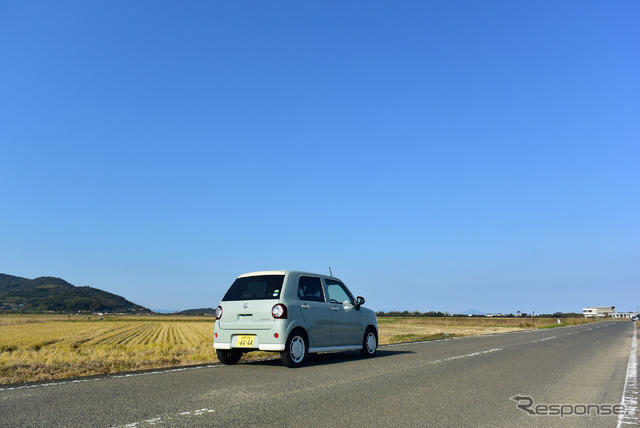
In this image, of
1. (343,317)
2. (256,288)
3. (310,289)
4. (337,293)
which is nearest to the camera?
(256,288)

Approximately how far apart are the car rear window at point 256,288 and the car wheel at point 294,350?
880 mm

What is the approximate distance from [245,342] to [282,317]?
3.04 ft

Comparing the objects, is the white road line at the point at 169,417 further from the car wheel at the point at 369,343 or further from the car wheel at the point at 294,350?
the car wheel at the point at 369,343

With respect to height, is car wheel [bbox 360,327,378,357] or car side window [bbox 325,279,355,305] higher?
car side window [bbox 325,279,355,305]

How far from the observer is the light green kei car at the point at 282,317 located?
9.17m

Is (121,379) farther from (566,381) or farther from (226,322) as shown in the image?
(566,381)

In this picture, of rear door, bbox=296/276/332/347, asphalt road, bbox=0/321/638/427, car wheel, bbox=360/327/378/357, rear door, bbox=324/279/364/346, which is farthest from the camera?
car wheel, bbox=360/327/378/357

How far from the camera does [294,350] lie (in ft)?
30.7

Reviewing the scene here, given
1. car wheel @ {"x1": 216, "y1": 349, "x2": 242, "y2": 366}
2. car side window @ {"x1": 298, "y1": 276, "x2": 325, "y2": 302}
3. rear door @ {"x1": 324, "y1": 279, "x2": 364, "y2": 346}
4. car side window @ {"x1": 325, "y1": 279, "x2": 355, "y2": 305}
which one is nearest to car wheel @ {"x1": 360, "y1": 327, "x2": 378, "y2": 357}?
rear door @ {"x1": 324, "y1": 279, "x2": 364, "y2": 346}

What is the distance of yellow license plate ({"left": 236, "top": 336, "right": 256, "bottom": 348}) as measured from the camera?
9.28 metres

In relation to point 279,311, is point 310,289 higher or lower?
higher

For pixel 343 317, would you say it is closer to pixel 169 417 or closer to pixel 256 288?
pixel 256 288

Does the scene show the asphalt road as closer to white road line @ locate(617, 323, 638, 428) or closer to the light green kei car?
white road line @ locate(617, 323, 638, 428)

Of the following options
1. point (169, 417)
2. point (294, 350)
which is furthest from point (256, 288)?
point (169, 417)
